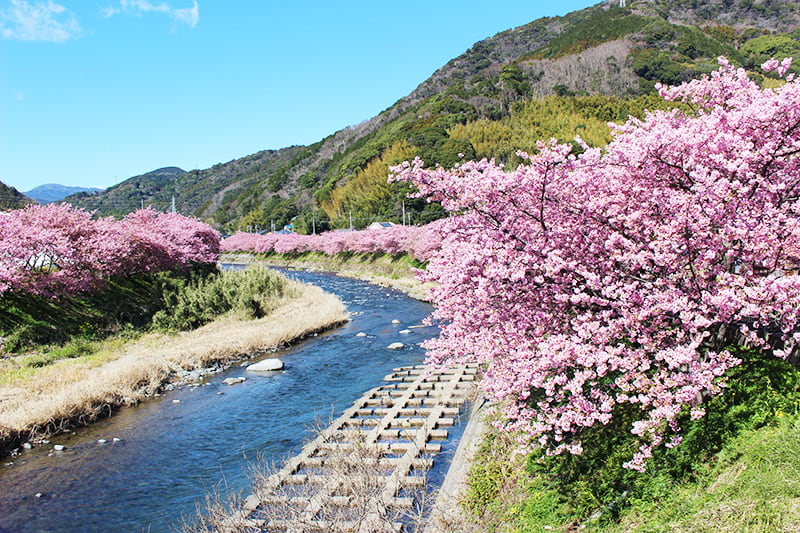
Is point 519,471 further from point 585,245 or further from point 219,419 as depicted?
point 219,419

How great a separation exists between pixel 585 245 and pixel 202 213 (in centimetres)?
17563

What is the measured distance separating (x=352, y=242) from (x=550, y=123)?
4438 cm

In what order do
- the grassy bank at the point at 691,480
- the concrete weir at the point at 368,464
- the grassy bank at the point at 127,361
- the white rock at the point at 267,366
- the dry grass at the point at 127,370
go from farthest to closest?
the white rock at the point at 267,366
the grassy bank at the point at 127,361
the dry grass at the point at 127,370
the concrete weir at the point at 368,464
the grassy bank at the point at 691,480

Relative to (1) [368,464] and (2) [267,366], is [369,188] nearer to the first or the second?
(2) [267,366]

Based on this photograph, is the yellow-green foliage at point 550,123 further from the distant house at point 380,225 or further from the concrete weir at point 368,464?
the concrete weir at point 368,464

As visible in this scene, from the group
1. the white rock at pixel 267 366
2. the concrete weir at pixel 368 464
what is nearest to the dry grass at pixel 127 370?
the white rock at pixel 267 366

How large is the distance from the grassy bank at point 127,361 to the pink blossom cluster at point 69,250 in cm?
239

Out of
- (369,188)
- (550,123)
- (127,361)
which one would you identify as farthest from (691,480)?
(550,123)

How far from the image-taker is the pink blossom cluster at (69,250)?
19266 mm

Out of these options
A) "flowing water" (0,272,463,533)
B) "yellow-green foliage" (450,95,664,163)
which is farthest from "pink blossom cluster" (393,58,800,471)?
"yellow-green foliage" (450,95,664,163)

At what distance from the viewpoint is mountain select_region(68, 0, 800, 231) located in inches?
3255

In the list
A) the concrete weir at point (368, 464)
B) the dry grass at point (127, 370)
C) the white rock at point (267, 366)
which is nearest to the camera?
the concrete weir at point (368, 464)

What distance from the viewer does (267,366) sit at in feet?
59.3

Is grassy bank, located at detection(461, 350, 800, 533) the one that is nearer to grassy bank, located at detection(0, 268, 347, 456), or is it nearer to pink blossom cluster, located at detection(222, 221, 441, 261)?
grassy bank, located at detection(0, 268, 347, 456)
